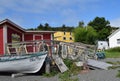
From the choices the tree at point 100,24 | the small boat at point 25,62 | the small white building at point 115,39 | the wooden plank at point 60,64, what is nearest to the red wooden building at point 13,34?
the small boat at point 25,62

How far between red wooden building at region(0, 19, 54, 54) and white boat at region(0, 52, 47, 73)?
501 cm

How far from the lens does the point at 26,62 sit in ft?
54.1

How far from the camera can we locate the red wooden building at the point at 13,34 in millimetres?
22312

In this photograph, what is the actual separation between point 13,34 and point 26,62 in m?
8.83

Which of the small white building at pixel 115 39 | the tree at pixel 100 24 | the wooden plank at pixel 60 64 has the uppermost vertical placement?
the tree at pixel 100 24

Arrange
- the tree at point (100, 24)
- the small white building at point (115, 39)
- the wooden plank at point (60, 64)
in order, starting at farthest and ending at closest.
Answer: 1. the tree at point (100, 24)
2. the small white building at point (115, 39)
3. the wooden plank at point (60, 64)

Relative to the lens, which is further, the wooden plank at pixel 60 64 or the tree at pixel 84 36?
the tree at pixel 84 36

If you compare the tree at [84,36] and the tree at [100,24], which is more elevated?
the tree at [100,24]

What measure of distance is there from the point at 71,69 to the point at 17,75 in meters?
3.32

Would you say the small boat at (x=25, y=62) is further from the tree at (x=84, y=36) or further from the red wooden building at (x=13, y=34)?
the tree at (x=84, y=36)

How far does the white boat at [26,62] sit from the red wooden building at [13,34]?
197 inches

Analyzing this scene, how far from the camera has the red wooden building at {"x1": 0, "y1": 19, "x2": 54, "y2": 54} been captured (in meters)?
22.3

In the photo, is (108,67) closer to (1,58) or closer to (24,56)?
(24,56)

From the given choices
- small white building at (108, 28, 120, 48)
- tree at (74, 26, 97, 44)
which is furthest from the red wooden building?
tree at (74, 26, 97, 44)
